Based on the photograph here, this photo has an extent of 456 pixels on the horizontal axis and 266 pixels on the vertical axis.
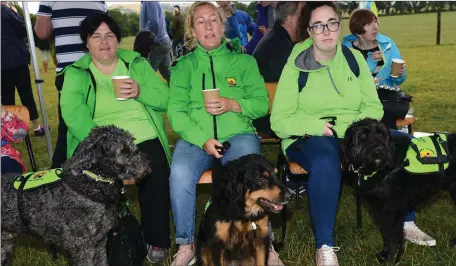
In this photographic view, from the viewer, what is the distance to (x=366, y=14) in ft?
17.4

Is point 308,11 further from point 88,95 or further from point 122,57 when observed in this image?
point 88,95

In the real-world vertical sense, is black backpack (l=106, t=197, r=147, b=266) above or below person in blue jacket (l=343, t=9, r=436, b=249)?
below

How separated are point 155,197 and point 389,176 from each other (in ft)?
6.33

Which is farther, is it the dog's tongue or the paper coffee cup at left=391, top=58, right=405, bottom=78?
the paper coffee cup at left=391, top=58, right=405, bottom=78

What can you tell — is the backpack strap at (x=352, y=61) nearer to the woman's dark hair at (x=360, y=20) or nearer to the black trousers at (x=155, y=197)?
the woman's dark hair at (x=360, y=20)

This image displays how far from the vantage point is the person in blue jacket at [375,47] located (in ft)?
17.3

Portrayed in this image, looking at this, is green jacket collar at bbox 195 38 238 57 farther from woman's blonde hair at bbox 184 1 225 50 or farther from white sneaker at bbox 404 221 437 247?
white sneaker at bbox 404 221 437 247

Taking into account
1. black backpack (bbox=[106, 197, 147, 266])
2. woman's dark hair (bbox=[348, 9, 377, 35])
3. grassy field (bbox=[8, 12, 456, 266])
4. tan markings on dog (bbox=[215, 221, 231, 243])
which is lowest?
grassy field (bbox=[8, 12, 456, 266])

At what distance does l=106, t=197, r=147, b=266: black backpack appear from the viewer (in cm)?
371

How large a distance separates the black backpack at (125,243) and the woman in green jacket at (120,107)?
0.69ft

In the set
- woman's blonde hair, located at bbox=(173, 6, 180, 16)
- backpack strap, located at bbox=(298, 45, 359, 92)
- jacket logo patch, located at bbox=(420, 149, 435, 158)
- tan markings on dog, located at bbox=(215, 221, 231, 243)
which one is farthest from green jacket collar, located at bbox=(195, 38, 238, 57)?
woman's blonde hair, located at bbox=(173, 6, 180, 16)

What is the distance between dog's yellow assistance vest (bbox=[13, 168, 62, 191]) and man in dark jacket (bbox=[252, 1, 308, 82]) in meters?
2.40

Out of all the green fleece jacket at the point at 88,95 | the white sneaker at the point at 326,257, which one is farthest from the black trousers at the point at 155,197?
the white sneaker at the point at 326,257

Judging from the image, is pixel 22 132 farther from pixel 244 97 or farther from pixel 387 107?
pixel 387 107
